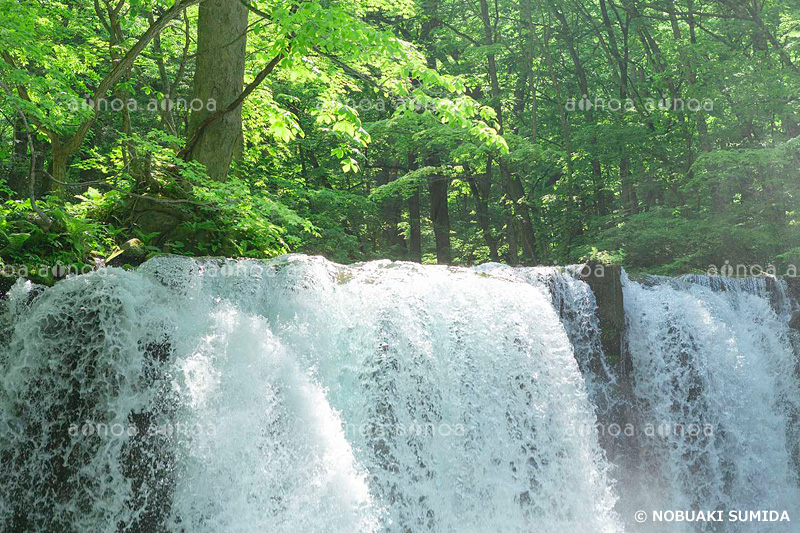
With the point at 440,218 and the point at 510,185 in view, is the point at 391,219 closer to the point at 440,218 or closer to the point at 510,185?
the point at 440,218

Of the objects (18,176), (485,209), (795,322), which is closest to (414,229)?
(485,209)

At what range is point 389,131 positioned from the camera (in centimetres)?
1297

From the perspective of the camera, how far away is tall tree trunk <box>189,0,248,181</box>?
23.0ft

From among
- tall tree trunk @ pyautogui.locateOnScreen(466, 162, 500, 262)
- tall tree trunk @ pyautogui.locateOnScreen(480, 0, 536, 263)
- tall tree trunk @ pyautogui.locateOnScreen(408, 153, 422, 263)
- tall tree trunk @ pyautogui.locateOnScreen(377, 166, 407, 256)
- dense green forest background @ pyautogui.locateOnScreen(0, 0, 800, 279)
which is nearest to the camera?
dense green forest background @ pyautogui.locateOnScreen(0, 0, 800, 279)

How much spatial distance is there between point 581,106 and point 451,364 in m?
11.4

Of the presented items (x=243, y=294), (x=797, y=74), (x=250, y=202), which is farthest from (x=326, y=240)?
(x=797, y=74)

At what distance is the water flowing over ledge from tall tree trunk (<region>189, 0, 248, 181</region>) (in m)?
2.45

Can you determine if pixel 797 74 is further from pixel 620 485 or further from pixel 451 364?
pixel 451 364

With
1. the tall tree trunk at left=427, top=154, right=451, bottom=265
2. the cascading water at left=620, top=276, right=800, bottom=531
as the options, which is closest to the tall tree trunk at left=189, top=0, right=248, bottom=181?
the cascading water at left=620, top=276, right=800, bottom=531

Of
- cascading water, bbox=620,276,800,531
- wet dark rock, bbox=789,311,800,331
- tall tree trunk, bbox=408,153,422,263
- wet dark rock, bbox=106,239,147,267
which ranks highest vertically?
tall tree trunk, bbox=408,153,422,263

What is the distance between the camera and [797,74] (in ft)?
38.3

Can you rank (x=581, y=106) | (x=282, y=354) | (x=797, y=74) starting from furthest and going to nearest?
(x=581, y=106)
(x=797, y=74)
(x=282, y=354)

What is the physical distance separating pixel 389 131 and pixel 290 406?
9.22 m

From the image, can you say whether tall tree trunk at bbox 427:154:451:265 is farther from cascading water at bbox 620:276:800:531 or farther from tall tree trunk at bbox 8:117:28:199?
tall tree trunk at bbox 8:117:28:199
